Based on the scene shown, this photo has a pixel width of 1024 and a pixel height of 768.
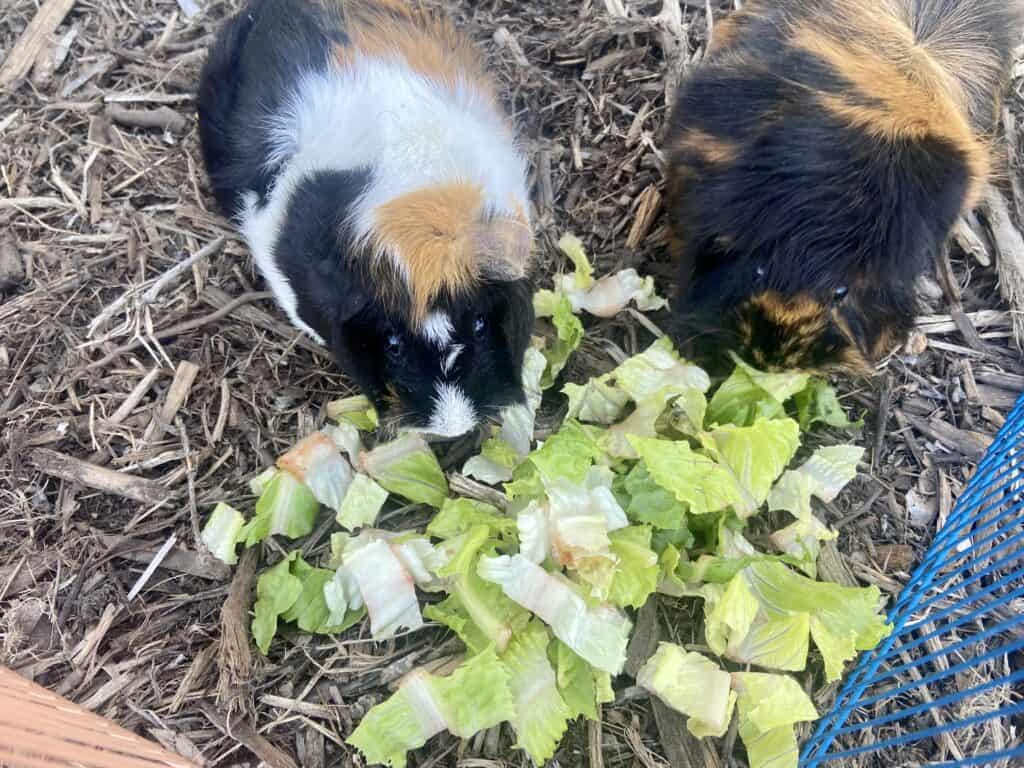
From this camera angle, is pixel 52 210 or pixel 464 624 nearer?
pixel 464 624

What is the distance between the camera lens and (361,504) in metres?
1.91

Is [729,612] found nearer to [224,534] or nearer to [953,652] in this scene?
[953,652]

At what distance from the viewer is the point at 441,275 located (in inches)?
60.5

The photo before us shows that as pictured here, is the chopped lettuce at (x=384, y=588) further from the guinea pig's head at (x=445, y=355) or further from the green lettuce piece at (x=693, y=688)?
the green lettuce piece at (x=693, y=688)

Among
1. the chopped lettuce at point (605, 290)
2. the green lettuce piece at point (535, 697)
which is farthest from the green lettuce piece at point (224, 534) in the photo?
the chopped lettuce at point (605, 290)

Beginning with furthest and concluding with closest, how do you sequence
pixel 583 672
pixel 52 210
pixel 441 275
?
pixel 52 210 → pixel 583 672 → pixel 441 275

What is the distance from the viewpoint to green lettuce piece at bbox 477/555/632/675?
1661mm

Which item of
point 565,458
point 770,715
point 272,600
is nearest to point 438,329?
point 565,458

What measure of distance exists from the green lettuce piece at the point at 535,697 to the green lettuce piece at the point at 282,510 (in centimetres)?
64

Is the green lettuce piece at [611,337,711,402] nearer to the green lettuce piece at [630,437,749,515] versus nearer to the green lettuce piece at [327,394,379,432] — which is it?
the green lettuce piece at [630,437,749,515]

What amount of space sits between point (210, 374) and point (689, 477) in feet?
4.63

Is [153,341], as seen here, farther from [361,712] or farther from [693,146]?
[693,146]

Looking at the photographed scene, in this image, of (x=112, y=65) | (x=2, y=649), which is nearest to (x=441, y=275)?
(x=2, y=649)

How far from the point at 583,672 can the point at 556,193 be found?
57.9 inches
